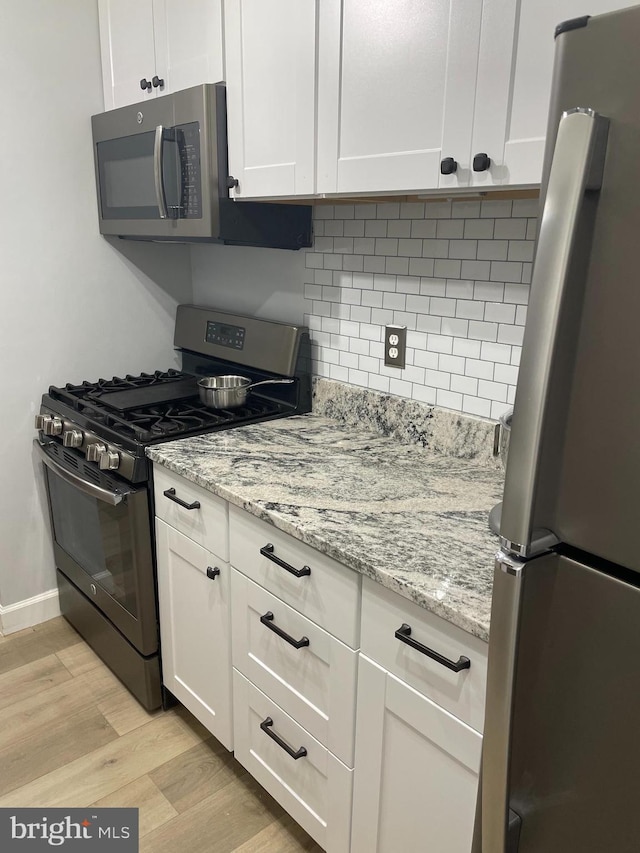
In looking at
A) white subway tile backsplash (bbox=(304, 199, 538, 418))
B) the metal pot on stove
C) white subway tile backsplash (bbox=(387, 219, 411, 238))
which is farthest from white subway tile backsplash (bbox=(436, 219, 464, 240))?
the metal pot on stove

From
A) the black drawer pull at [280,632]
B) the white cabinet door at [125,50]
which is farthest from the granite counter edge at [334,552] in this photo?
the white cabinet door at [125,50]

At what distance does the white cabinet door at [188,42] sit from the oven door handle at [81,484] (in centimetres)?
122

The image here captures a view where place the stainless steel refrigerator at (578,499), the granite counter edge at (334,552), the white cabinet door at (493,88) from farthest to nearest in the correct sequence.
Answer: the white cabinet door at (493,88) → the granite counter edge at (334,552) → the stainless steel refrigerator at (578,499)

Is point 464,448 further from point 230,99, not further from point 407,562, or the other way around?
point 230,99

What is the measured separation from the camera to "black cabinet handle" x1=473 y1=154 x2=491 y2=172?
1189 millimetres

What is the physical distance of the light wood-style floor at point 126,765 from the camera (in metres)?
1.69

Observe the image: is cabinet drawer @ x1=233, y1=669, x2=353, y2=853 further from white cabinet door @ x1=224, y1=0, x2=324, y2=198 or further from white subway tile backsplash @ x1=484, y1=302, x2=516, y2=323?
white cabinet door @ x1=224, y1=0, x2=324, y2=198

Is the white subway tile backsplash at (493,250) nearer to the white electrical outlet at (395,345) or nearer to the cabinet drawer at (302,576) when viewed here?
the white electrical outlet at (395,345)

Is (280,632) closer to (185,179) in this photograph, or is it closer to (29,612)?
Result: (185,179)

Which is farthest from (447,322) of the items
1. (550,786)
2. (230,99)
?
(550,786)

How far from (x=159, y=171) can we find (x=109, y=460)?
2.85ft

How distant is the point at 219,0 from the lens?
172 centimetres

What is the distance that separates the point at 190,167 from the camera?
1.88 metres

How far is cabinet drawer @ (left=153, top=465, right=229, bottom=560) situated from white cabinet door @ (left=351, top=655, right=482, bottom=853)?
0.53 m
